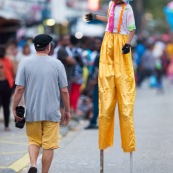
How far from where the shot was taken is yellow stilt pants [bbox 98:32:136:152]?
9.75 m

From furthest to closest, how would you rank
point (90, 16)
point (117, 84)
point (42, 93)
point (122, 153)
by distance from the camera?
1. point (122, 153)
2. point (90, 16)
3. point (117, 84)
4. point (42, 93)

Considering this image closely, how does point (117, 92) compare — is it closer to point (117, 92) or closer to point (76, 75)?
point (117, 92)

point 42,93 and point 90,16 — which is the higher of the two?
point 90,16

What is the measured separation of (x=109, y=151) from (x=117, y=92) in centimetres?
303

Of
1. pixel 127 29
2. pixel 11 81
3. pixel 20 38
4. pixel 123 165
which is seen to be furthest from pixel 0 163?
pixel 20 38

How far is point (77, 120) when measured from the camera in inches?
717

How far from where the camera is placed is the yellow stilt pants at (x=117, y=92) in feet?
32.0

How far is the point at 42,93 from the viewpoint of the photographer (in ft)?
30.4

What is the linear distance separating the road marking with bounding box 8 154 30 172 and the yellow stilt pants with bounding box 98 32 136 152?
1452 mm

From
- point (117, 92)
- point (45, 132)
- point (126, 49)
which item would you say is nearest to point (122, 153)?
point (117, 92)

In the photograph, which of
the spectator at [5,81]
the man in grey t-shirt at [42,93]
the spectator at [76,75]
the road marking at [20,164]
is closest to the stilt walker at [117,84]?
the man in grey t-shirt at [42,93]

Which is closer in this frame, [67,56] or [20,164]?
[20,164]

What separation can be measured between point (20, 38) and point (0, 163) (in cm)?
1837

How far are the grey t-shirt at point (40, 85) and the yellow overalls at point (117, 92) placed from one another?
30.0 inches
